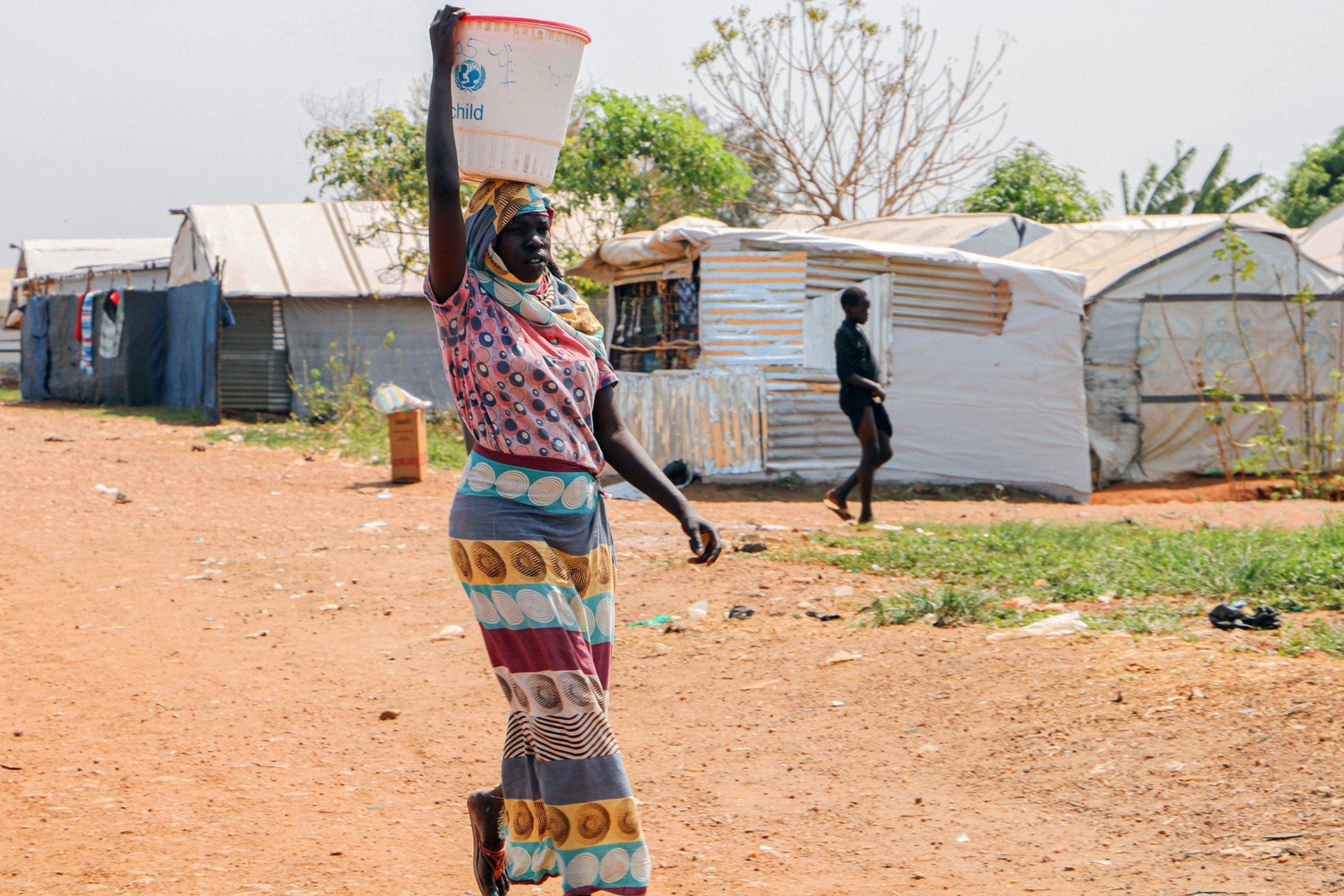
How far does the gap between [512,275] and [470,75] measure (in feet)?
1.65

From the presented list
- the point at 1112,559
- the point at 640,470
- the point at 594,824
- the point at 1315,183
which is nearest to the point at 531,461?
the point at 640,470

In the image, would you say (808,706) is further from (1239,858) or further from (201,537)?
(201,537)

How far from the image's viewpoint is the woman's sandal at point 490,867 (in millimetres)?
2695

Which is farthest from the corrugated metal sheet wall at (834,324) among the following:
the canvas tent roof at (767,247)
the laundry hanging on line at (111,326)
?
the laundry hanging on line at (111,326)

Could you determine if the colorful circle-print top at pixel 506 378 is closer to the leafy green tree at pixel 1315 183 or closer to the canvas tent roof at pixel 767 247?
the canvas tent roof at pixel 767 247

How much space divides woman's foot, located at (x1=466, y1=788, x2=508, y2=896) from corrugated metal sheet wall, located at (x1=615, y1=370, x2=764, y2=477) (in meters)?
7.83

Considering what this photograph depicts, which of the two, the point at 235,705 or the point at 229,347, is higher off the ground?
the point at 229,347

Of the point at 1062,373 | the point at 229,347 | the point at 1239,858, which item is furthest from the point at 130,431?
the point at 1239,858

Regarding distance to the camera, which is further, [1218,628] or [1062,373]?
[1062,373]

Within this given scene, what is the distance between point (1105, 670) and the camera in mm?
4023

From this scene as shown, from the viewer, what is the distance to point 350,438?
14.6m

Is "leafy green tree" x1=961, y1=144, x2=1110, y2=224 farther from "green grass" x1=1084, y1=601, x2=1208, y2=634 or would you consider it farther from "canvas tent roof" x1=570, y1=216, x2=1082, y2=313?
"green grass" x1=1084, y1=601, x2=1208, y2=634

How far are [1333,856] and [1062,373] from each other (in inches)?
344

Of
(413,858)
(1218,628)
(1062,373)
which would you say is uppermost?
(1062,373)
